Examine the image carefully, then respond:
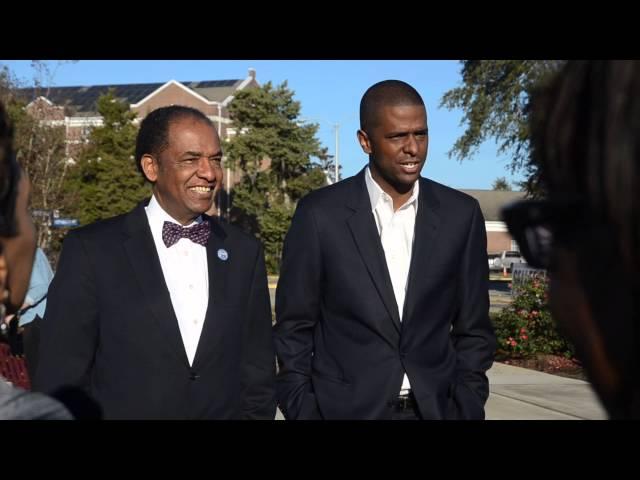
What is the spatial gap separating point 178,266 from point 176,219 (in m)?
0.23

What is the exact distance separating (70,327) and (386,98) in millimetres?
1729

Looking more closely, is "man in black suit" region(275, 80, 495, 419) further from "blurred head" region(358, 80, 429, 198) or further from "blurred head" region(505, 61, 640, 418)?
"blurred head" region(505, 61, 640, 418)

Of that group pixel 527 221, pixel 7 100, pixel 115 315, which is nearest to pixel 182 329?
pixel 115 315

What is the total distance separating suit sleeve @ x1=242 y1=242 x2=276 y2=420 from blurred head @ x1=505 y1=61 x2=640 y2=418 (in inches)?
119

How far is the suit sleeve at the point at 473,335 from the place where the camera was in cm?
430

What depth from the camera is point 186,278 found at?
4.13 m

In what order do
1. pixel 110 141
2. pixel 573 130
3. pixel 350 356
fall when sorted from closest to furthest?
pixel 573 130, pixel 350 356, pixel 110 141

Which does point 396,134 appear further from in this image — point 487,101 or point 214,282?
point 487,101

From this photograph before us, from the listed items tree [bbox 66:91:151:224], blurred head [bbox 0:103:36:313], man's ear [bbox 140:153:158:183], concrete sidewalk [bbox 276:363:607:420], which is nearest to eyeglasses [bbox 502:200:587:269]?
blurred head [bbox 0:103:36:313]

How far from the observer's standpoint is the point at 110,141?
2140 inches

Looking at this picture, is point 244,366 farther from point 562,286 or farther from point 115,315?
point 562,286

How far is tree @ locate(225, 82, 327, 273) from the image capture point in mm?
61719

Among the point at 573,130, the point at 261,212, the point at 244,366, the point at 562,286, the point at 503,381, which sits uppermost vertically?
the point at 261,212

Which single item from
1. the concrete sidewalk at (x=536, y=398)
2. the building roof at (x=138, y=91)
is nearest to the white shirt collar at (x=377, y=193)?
the concrete sidewalk at (x=536, y=398)
